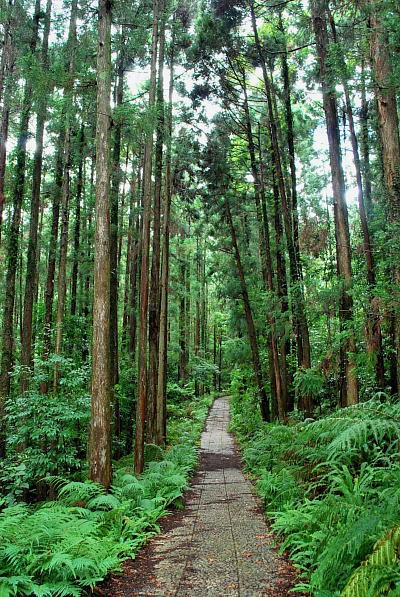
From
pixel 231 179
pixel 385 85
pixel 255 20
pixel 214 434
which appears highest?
pixel 255 20

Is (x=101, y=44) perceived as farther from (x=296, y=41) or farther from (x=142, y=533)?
A: (x=142, y=533)

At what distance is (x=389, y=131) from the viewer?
6.77 metres

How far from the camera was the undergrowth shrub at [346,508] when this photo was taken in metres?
2.58

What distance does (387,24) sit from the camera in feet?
20.2

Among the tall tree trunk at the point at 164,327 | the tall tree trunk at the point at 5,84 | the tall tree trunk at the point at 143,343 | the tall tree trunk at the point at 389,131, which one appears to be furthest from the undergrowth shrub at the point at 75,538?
the tall tree trunk at the point at 5,84

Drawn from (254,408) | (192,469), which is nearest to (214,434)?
(254,408)

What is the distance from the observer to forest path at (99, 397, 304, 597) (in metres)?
3.79

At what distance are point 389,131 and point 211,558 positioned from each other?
6631mm

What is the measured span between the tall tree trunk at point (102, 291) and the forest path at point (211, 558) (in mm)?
1582

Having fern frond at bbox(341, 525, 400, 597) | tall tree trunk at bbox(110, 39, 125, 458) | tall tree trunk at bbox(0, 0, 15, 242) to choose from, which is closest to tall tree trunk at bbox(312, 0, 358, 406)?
tall tree trunk at bbox(110, 39, 125, 458)

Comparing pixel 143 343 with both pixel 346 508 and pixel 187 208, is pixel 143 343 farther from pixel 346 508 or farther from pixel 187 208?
pixel 187 208

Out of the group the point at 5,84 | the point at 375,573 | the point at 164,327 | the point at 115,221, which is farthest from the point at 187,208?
the point at 375,573

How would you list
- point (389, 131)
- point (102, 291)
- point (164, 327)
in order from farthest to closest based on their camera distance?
point (164, 327)
point (102, 291)
point (389, 131)

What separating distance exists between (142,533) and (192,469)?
4.97m
